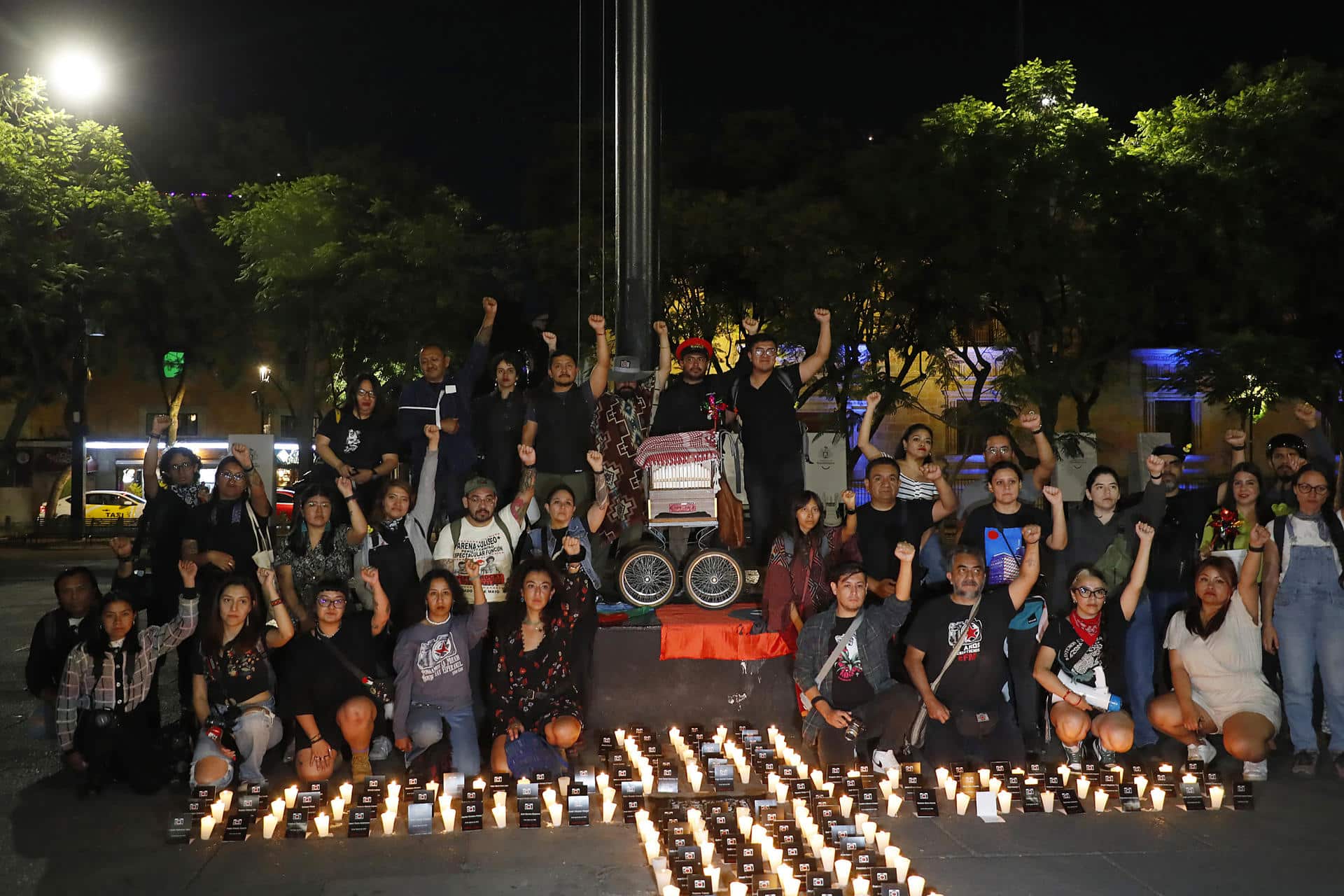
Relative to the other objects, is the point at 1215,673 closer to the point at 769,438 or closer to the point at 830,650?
the point at 830,650

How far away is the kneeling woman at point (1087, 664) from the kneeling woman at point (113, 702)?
17.3 feet

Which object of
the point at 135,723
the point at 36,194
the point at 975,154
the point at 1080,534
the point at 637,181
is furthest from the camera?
the point at 36,194

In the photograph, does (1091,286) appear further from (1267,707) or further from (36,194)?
(36,194)

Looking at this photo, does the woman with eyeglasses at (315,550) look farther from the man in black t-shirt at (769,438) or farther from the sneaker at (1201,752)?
the sneaker at (1201,752)

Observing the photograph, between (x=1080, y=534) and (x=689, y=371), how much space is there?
112 inches

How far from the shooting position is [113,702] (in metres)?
7.19

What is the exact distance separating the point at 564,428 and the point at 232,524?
93.2 inches

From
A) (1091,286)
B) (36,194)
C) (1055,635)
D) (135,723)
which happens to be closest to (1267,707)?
(1055,635)

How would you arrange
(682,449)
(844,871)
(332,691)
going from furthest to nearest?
1. (682,449)
2. (332,691)
3. (844,871)

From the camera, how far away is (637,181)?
10203 mm

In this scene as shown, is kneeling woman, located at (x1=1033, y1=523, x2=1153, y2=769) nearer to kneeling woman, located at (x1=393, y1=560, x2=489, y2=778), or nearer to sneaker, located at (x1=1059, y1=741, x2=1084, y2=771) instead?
sneaker, located at (x1=1059, y1=741, x2=1084, y2=771)

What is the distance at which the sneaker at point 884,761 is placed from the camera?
7.22m

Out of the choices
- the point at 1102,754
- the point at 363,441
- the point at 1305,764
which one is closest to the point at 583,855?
the point at 1102,754

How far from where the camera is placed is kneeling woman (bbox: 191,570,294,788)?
7090mm
